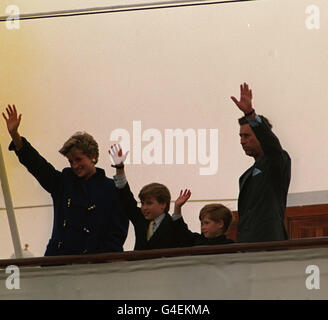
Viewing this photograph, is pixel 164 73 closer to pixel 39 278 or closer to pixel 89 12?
pixel 89 12

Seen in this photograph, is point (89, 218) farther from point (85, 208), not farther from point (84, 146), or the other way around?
point (84, 146)

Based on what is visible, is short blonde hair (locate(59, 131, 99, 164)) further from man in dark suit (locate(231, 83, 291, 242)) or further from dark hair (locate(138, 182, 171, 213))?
man in dark suit (locate(231, 83, 291, 242))

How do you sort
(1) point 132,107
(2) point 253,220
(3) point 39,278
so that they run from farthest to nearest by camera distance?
(1) point 132,107 < (3) point 39,278 < (2) point 253,220

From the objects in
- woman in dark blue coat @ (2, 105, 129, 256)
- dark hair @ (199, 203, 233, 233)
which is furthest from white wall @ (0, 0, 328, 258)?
dark hair @ (199, 203, 233, 233)

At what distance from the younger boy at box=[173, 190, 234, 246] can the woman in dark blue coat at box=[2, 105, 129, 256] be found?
0.62 ft

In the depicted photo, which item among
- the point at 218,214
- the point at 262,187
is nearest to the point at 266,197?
the point at 262,187

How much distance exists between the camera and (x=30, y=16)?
4.47m

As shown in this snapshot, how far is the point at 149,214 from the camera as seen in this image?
3482 mm

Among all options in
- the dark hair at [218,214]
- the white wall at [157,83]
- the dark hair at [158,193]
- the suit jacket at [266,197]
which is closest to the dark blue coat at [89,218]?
the dark hair at [158,193]

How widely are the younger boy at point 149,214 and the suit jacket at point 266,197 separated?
0.75 ft

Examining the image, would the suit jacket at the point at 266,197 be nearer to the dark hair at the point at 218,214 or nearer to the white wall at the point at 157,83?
the dark hair at the point at 218,214

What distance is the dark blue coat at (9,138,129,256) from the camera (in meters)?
3.58
